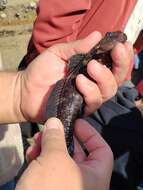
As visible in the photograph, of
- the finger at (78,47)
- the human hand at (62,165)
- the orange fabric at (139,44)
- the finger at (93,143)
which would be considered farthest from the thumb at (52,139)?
the orange fabric at (139,44)

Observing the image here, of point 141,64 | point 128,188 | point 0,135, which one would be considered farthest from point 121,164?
point 141,64

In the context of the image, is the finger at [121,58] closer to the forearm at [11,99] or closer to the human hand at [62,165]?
the human hand at [62,165]

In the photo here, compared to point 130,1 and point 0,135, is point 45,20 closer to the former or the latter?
point 130,1

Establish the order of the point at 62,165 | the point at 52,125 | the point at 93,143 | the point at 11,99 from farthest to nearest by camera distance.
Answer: the point at 11,99 → the point at 93,143 → the point at 52,125 → the point at 62,165

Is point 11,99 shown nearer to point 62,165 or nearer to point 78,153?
point 78,153

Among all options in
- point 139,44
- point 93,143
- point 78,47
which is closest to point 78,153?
point 93,143

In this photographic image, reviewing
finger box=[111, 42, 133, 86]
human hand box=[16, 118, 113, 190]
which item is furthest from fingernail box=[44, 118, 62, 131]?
finger box=[111, 42, 133, 86]
